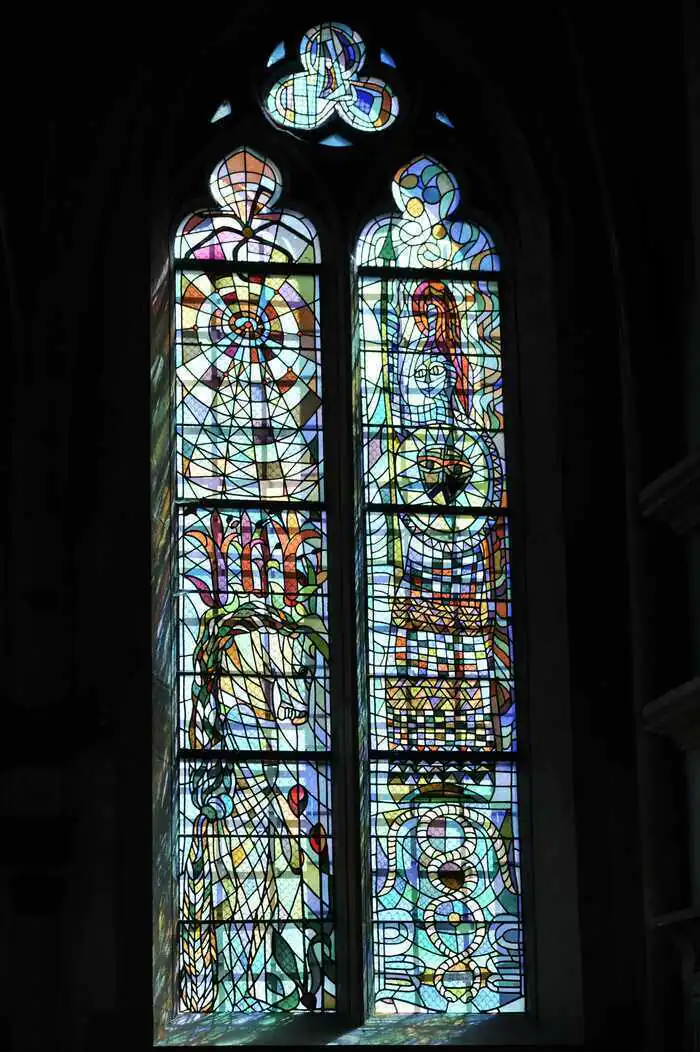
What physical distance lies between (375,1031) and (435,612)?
188 centimetres

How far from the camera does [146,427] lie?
38.5ft

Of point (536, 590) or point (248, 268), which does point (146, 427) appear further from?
point (536, 590)

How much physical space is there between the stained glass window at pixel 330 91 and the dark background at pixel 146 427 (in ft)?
0.50

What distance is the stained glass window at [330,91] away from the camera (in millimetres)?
12672

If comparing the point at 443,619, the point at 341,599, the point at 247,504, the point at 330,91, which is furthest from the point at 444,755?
the point at 330,91

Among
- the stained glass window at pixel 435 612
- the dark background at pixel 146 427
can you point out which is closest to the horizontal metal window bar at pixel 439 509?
the stained glass window at pixel 435 612

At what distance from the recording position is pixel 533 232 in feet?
40.7

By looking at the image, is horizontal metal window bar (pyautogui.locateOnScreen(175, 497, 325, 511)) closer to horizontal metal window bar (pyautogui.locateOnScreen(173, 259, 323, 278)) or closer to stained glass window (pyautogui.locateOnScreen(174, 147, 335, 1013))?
stained glass window (pyautogui.locateOnScreen(174, 147, 335, 1013))

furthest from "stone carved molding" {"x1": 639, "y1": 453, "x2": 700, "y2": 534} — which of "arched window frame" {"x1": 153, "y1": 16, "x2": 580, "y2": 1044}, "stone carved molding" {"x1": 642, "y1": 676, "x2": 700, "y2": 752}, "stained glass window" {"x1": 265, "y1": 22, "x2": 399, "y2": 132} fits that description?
"stained glass window" {"x1": 265, "y1": 22, "x2": 399, "y2": 132}

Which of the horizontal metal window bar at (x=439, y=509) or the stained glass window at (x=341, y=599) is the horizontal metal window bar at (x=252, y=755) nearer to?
the stained glass window at (x=341, y=599)

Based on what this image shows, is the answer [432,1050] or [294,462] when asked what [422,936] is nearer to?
[432,1050]

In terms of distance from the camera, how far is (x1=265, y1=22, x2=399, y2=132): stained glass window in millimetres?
12672

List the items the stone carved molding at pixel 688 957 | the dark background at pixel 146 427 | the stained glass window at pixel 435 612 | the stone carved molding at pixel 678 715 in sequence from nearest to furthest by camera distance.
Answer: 1. the stone carved molding at pixel 678 715
2. the stone carved molding at pixel 688 957
3. the dark background at pixel 146 427
4. the stained glass window at pixel 435 612

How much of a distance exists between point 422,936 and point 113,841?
A: 142 cm
